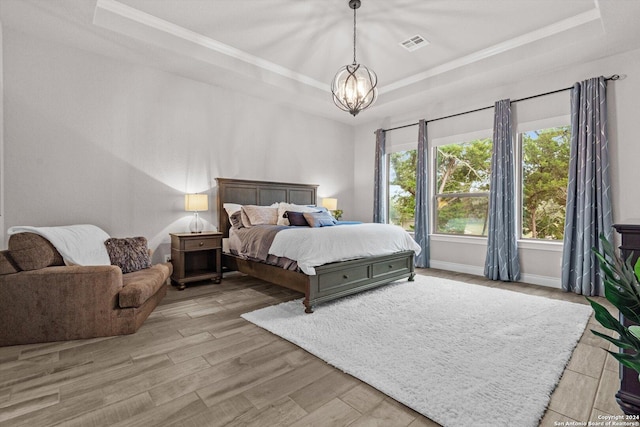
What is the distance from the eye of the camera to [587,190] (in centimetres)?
374

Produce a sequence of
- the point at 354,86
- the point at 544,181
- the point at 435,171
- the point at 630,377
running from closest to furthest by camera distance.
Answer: the point at 630,377 → the point at 354,86 → the point at 544,181 → the point at 435,171

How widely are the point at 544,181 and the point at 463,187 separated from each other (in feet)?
3.69

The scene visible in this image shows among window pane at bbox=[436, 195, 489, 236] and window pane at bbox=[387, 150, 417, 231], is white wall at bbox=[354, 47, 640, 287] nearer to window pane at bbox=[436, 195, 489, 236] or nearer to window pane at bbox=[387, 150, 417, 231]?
window pane at bbox=[436, 195, 489, 236]

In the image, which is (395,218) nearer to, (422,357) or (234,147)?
(234,147)

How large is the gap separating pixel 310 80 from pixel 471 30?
2.37 m

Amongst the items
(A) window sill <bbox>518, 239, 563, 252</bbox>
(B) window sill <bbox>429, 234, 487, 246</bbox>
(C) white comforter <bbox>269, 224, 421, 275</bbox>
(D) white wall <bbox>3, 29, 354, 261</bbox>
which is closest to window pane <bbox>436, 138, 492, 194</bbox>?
(B) window sill <bbox>429, 234, 487, 246</bbox>

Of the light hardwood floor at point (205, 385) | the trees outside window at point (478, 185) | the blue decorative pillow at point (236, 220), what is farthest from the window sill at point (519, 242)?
the blue decorative pillow at point (236, 220)

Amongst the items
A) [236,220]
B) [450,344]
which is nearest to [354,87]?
[236,220]

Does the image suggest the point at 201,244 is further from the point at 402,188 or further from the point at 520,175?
the point at 520,175

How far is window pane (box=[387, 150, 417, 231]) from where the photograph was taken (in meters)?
5.88

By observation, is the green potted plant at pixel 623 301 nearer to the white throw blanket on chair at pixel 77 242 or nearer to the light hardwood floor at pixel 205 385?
the light hardwood floor at pixel 205 385

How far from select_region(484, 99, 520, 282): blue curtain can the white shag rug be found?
81 cm

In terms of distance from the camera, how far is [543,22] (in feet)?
11.4

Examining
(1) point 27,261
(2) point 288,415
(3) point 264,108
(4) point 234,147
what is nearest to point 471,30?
(3) point 264,108
